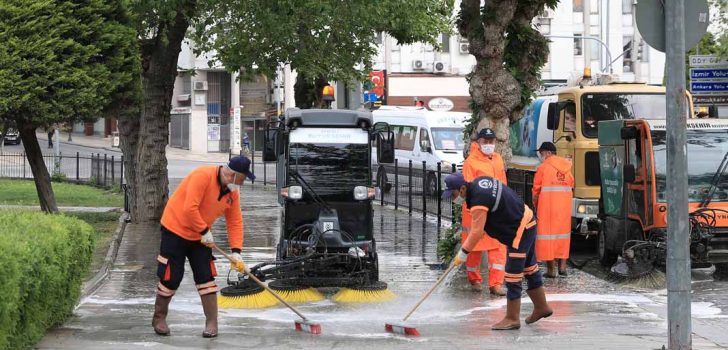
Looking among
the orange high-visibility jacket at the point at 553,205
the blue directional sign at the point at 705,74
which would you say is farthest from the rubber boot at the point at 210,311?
the blue directional sign at the point at 705,74

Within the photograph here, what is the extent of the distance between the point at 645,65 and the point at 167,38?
128 ft

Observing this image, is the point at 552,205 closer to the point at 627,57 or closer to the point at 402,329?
the point at 402,329

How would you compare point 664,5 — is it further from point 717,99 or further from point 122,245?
point 717,99

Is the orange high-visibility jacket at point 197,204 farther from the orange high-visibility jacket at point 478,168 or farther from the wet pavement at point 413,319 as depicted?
the orange high-visibility jacket at point 478,168

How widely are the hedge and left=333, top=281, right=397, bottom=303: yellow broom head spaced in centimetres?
273

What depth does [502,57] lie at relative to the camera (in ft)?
47.0

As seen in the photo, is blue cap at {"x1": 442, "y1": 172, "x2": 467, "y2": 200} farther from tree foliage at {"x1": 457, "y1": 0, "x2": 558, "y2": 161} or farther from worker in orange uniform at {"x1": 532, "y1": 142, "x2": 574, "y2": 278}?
tree foliage at {"x1": 457, "y1": 0, "x2": 558, "y2": 161}

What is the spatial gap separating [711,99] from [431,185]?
19.6 ft

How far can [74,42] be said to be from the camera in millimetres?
18828

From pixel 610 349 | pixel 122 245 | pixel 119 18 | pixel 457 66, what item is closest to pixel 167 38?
pixel 119 18

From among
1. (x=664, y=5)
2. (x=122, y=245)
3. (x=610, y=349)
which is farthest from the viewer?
(x=122, y=245)

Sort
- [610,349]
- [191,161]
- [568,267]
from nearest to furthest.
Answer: [610,349] → [568,267] → [191,161]

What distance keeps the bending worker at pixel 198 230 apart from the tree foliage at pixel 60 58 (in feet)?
31.4

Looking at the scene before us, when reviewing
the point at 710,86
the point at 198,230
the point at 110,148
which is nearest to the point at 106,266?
the point at 198,230
